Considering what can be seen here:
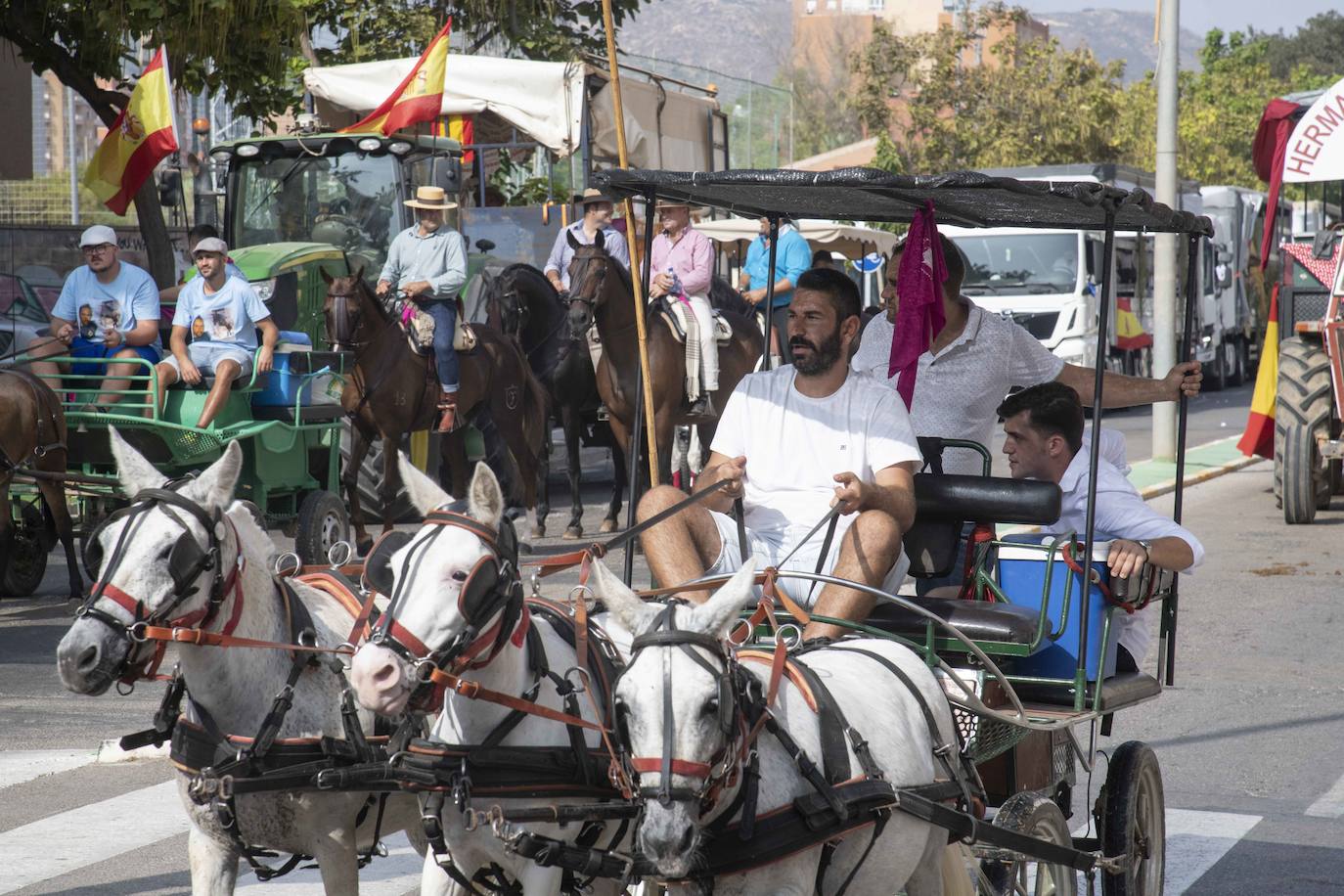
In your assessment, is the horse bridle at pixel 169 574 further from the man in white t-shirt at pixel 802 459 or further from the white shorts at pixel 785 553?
the white shorts at pixel 785 553

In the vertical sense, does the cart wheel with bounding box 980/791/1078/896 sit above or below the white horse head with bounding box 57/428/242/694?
below

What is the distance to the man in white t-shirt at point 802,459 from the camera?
5324mm

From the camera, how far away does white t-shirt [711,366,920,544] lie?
18.1 ft

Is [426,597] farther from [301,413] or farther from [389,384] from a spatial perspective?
[389,384]

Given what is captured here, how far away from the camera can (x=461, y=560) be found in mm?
3867

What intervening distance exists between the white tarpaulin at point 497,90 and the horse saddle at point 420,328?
415 cm

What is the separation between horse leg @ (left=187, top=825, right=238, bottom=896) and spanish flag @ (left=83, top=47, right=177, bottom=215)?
11875 mm

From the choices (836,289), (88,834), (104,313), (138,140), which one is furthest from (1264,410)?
(88,834)

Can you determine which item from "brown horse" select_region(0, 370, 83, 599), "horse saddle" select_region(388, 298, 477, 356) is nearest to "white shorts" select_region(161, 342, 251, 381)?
"brown horse" select_region(0, 370, 83, 599)

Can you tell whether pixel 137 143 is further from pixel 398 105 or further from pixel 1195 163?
pixel 1195 163

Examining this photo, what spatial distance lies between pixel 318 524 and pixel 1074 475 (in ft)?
23.3

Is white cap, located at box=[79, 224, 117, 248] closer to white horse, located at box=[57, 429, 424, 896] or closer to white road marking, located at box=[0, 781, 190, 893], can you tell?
white road marking, located at box=[0, 781, 190, 893]

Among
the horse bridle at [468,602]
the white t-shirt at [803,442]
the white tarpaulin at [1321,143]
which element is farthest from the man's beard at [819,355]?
the white tarpaulin at [1321,143]

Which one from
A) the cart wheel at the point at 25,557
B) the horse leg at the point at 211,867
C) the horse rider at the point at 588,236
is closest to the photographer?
the horse leg at the point at 211,867
